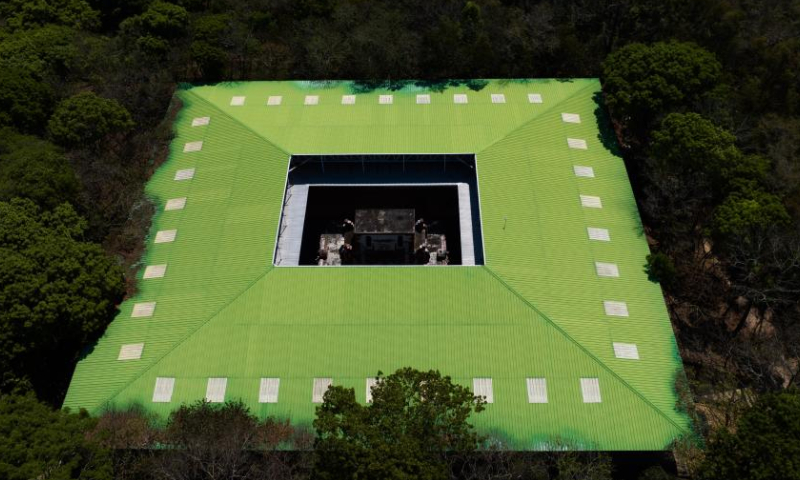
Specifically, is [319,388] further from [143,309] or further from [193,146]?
[193,146]

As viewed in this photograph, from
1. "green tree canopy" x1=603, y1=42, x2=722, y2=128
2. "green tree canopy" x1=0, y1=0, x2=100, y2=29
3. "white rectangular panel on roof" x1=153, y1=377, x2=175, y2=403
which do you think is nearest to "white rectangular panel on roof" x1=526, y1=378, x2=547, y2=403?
"white rectangular panel on roof" x1=153, y1=377, x2=175, y2=403

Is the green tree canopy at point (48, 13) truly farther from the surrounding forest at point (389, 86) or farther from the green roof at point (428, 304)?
the green roof at point (428, 304)

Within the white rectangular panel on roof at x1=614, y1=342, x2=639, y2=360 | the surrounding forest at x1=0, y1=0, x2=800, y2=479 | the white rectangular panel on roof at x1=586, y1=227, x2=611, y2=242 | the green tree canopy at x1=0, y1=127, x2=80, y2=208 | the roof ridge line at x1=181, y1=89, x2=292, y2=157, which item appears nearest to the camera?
the surrounding forest at x1=0, y1=0, x2=800, y2=479

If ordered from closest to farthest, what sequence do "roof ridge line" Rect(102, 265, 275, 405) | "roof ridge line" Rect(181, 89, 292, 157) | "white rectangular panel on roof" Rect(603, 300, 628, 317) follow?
"roof ridge line" Rect(102, 265, 275, 405), "white rectangular panel on roof" Rect(603, 300, 628, 317), "roof ridge line" Rect(181, 89, 292, 157)

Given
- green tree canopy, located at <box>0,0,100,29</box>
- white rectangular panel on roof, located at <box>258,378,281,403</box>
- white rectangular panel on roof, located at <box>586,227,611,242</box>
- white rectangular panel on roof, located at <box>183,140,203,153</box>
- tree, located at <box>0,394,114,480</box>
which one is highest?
green tree canopy, located at <box>0,0,100,29</box>

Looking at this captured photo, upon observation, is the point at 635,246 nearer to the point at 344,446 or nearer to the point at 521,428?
the point at 521,428

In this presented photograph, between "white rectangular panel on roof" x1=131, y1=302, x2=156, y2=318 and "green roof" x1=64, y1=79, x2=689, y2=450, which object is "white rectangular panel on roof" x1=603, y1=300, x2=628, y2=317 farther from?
"white rectangular panel on roof" x1=131, y1=302, x2=156, y2=318

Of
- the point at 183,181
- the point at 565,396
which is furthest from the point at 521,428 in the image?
the point at 183,181
